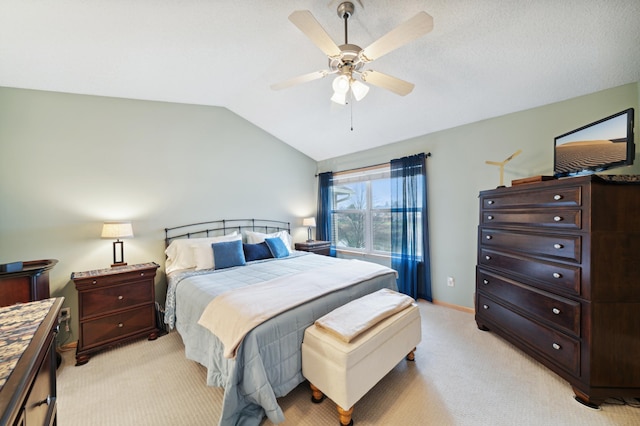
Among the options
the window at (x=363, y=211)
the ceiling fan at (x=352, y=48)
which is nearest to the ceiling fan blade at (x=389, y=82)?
the ceiling fan at (x=352, y=48)

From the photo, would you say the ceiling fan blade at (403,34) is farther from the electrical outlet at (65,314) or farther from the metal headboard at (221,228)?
the electrical outlet at (65,314)

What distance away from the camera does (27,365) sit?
0.67 m

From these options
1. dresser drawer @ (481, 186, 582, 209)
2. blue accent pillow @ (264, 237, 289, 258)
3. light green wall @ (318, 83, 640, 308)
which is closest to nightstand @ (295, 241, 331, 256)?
blue accent pillow @ (264, 237, 289, 258)

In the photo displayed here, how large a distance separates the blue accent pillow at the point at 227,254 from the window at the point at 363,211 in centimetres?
227

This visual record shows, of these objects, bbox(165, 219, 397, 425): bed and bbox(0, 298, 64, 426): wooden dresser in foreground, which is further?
bbox(165, 219, 397, 425): bed

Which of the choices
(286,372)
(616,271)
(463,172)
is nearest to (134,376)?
(286,372)

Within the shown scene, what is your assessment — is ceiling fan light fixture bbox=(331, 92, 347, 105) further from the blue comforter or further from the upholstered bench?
the upholstered bench

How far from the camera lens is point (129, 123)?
9.46 feet

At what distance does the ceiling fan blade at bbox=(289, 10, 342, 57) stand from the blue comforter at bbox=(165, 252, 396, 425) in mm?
1812

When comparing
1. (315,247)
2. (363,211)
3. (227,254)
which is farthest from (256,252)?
(363,211)

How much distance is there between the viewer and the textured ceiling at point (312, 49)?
67.3 inches

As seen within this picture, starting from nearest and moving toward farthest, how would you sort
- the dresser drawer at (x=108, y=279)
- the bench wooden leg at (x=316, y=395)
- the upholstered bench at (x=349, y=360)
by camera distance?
the upholstered bench at (x=349, y=360) → the bench wooden leg at (x=316, y=395) → the dresser drawer at (x=108, y=279)

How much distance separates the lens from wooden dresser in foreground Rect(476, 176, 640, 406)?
167cm

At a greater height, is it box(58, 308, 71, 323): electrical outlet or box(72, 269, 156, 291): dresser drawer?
box(72, 269, 156, 291): dresser drawer
